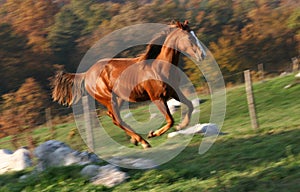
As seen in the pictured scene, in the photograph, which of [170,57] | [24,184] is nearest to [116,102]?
[170,57]

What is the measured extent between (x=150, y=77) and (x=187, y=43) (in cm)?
A: 98

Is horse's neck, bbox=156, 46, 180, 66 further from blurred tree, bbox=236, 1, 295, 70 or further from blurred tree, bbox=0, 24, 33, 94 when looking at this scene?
blurred tree, bbox=0, 24, 33, 94

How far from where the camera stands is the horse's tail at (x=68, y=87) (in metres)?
11.6

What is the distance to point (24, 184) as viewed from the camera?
9.46m

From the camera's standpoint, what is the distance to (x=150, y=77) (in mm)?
9508

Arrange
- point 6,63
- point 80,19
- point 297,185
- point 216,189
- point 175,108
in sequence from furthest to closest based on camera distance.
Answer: point 80,19 < point 6,63 < point 175,108 < point 216,189 < point 297,185

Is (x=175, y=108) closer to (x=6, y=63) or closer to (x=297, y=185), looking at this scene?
(x=297, y=185)

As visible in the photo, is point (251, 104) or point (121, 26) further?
point (121, 26)

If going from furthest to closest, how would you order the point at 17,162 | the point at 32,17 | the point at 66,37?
the point at 32,17 → the point at 66,37 → the point at 17,162

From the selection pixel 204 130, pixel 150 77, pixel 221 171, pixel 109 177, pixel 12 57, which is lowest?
pixel 204 130

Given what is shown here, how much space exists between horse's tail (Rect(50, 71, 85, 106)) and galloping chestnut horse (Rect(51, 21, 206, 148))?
395mm

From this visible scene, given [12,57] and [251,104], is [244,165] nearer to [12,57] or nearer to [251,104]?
[251,104]

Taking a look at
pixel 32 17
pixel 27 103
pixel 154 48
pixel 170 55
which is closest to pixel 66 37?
pixel 32 17

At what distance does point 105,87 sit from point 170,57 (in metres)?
1.94
